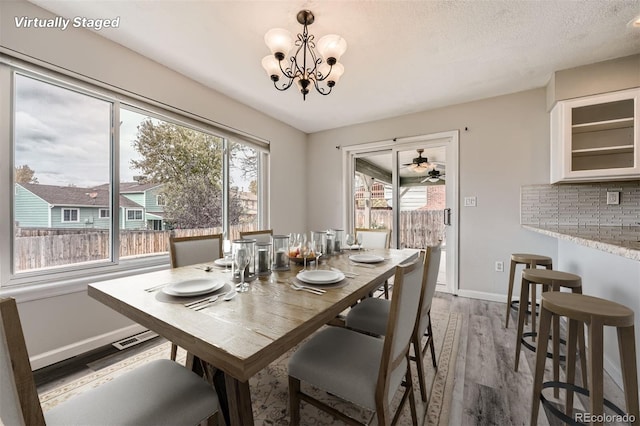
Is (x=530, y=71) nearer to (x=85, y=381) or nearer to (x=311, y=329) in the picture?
(x=311, y=329)

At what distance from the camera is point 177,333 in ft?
2.58

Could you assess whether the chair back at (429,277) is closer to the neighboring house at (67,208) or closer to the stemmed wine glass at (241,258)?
the stemmed wine glass at (241,258)

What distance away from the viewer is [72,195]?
1.94 metres

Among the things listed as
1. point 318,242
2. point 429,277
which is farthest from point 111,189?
point 429,277

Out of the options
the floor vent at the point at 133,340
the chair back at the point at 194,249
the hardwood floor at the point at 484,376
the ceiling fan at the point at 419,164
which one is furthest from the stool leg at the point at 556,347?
the floor vent at the point at 133,340

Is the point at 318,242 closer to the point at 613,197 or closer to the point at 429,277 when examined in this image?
the point at 429,277

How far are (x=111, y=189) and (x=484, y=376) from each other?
3.14 metres

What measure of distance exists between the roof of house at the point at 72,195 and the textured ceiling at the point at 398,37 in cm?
122

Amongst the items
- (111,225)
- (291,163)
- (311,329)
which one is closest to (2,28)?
(111,225)

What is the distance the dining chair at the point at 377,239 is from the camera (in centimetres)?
257

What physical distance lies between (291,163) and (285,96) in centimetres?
122

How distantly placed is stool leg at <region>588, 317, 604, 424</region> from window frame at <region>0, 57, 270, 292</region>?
2.92m

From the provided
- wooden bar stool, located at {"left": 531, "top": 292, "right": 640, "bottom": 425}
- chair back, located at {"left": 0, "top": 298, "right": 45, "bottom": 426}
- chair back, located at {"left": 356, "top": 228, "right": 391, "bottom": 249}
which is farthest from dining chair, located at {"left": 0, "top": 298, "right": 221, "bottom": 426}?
chair back, located at {"left": 356, "top": 228, "right": 391, "bottom": 249}

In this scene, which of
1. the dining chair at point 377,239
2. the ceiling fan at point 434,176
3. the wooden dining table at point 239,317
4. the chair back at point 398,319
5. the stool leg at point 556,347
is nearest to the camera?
the wooden dining table at point 239,317
